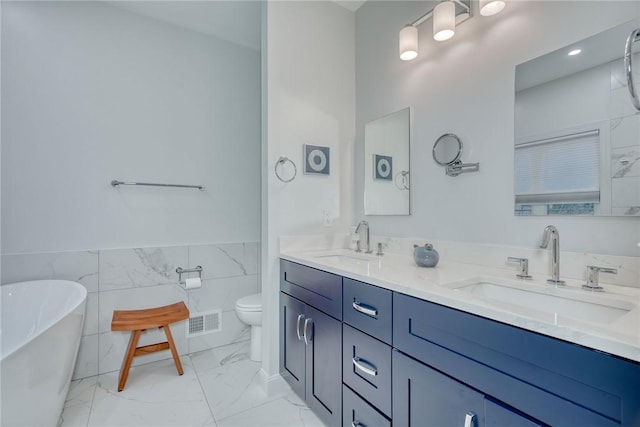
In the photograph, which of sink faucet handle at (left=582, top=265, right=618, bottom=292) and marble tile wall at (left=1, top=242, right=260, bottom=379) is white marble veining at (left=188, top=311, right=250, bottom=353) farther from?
sink faucet handle at (left=582, top=265, right=618, bottom=292)

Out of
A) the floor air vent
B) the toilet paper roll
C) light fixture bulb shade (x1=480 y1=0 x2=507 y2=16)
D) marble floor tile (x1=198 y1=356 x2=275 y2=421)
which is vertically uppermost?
light fixture bulb shade (x1=480 y1=0 x2=507 y2=16)

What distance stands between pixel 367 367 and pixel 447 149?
1177mm

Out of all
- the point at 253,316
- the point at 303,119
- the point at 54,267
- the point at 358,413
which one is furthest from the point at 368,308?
the point at 54,267

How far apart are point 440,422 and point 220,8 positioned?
2.78 metres

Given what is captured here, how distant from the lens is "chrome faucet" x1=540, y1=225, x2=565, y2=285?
1.12 meters

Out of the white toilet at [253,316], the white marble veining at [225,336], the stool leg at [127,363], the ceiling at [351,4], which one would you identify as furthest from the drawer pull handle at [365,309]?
the ceiling at [351,4]

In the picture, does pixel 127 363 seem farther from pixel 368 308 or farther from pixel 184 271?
pixel 368 308

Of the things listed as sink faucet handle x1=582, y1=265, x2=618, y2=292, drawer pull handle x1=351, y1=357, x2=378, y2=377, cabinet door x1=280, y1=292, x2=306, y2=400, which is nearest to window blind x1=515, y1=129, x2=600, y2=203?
sink faucet handle x1=582, y1=265, x2=618, y2=292

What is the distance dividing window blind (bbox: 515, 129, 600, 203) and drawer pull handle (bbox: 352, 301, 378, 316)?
2.70 ft

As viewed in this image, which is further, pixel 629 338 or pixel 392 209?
pixel 392 209

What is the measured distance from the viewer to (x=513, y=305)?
2.68ft

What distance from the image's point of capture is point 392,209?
6.45ft

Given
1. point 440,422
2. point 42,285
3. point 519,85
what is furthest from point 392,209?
point 42,285

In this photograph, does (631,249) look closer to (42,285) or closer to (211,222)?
(211,222)
